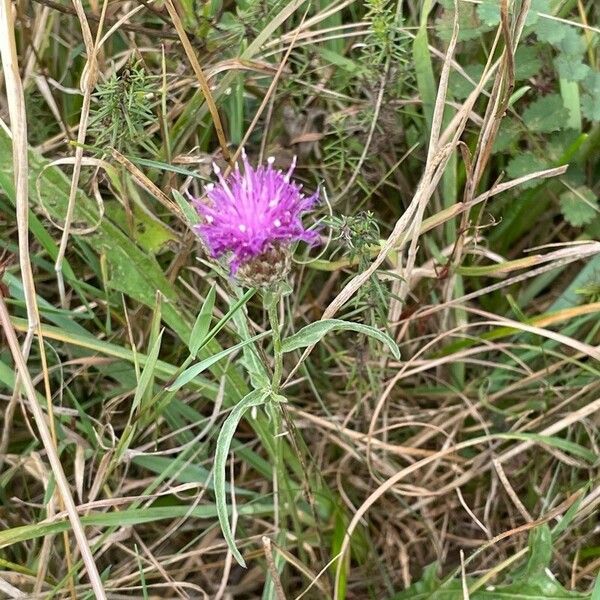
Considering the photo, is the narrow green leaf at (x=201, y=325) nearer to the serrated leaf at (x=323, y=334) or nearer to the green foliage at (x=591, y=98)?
the serrated leaf at (x=323, y=334)

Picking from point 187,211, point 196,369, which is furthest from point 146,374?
point 187,211

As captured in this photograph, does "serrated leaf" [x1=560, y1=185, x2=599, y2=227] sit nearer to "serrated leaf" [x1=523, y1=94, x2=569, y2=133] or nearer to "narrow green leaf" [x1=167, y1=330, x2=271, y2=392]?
"serrated leaf" [x1=523, y1=94, x2=569, y2=133]

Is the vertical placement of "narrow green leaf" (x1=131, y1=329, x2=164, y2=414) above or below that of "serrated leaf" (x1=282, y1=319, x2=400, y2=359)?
below

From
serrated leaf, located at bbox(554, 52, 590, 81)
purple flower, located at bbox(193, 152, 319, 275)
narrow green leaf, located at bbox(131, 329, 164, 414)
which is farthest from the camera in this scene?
serrated leaf, located at bbox(554, 52, 590, 81)

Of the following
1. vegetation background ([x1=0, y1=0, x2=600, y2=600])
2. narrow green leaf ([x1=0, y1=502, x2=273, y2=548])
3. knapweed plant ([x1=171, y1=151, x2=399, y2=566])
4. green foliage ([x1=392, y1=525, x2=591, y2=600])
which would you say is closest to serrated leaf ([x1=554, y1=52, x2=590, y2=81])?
vegetation background ([x1=0, y1=0, x2=600, y2=600])

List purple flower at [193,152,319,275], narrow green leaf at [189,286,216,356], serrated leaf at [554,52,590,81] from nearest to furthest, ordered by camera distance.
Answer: purple flower at [193,152,319,275] → narrow green leaf at [189,286,216,356] → serrated leaf at [554,52,590,81]

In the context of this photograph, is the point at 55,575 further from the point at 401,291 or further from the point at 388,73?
the point at 388,73

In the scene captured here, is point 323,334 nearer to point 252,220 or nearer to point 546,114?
point 252,220
